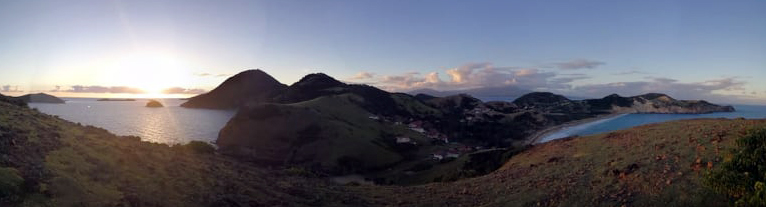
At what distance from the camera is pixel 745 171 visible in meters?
13.2

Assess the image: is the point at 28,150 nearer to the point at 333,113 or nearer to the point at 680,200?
the point at 680,200

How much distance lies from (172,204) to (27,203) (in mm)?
5434

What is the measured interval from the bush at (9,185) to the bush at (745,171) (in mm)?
23828

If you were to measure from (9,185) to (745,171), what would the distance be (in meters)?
25.2

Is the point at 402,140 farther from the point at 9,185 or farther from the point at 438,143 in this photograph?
the point at 9,185

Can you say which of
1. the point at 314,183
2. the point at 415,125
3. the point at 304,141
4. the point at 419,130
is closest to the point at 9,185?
the point at 314,183

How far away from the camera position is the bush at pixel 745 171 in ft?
41.7

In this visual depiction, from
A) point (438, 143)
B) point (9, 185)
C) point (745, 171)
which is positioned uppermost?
point (745, 171)

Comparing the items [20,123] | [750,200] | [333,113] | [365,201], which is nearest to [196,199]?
[365,201]

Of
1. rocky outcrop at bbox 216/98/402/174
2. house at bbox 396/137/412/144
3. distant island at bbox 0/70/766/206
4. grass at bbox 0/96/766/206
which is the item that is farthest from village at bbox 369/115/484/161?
grass at bbox 0/96/766/206

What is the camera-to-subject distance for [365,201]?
25375 mm

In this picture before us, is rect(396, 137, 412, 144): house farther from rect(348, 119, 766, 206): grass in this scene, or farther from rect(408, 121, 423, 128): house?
rect(348, 119, 766, 206): grass

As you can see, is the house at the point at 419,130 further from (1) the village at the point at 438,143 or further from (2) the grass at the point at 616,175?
(2) the grass at the point at 616,175

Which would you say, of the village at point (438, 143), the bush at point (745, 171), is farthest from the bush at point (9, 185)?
the village at point (438, 143)
